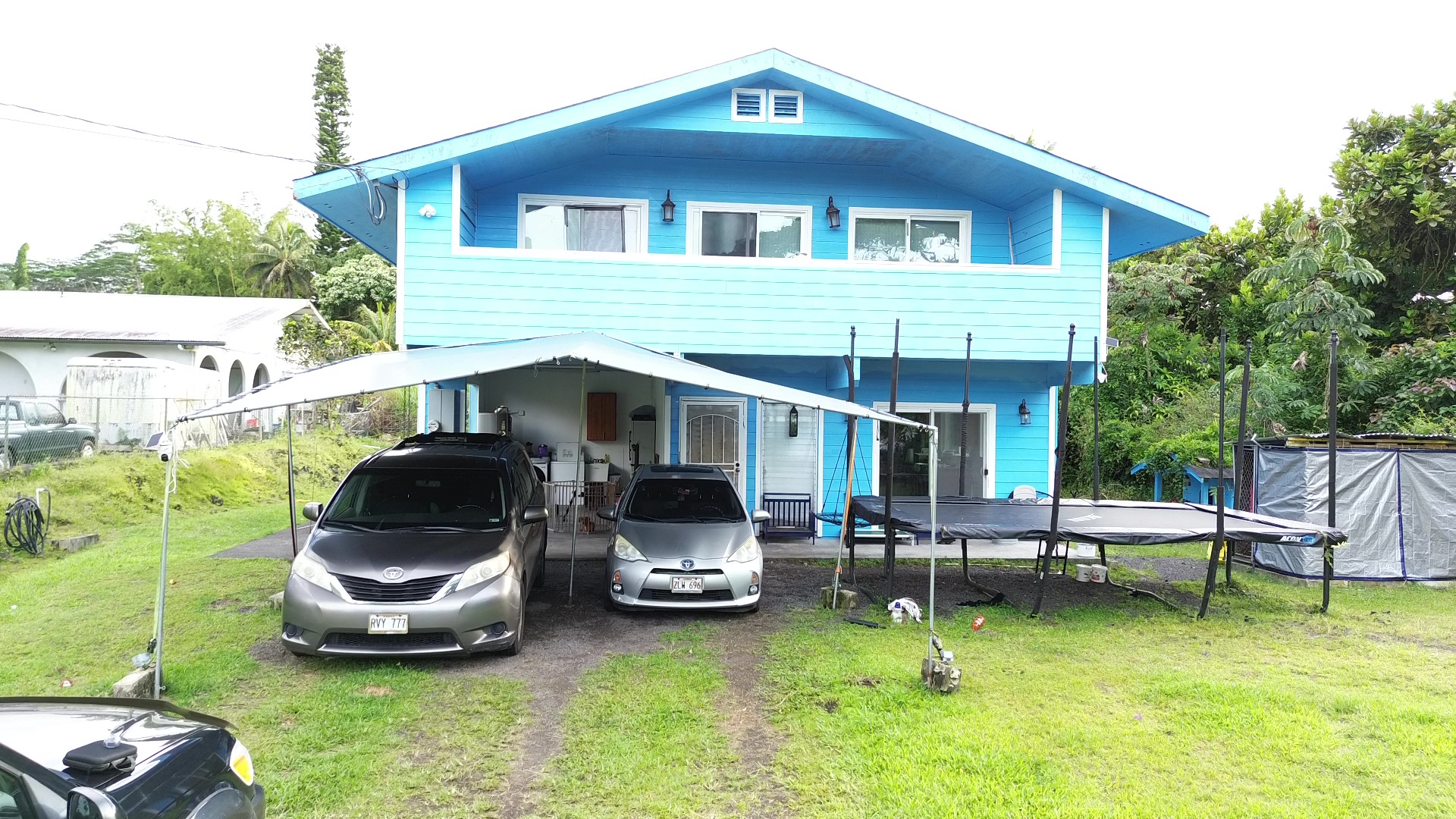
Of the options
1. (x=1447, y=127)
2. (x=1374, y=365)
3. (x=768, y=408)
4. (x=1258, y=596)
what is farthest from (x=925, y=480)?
(x=1447, y=127)

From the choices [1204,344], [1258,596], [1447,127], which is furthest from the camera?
[1204,344]

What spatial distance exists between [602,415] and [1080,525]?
8.12m

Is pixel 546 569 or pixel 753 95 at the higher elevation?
pixel 753 95

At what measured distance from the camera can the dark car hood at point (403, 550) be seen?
5.84 meters

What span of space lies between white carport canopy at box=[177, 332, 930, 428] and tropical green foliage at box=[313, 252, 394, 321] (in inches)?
1130

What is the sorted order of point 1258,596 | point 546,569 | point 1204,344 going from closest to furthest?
point 1258,596, point 546,569, point 1204,344

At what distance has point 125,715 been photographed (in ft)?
9.60

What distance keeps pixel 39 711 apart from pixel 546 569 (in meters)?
7.15

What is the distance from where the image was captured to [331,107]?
136 feet

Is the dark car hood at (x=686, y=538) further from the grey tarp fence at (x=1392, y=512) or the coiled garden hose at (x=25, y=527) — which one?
the coiled garden hose at (x=25, y=527)

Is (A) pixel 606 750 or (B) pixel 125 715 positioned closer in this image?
(B) pixel 125 715

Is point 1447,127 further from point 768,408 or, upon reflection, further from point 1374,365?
point 768,408

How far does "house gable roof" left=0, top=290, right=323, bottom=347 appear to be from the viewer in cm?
2189

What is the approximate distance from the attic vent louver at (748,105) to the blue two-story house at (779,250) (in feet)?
0.07
